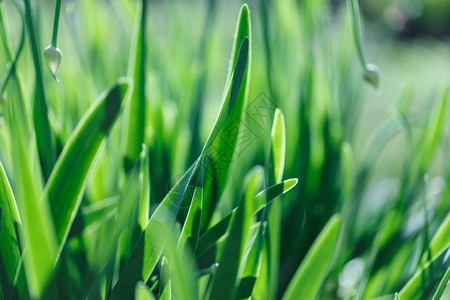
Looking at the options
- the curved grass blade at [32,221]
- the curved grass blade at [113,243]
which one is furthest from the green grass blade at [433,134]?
the curved grass blade at [32,221]

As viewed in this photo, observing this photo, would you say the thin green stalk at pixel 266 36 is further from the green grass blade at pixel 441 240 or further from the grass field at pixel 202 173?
the green grass blade at pixel 441 240

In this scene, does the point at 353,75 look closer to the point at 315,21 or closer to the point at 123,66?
the point at 315,21

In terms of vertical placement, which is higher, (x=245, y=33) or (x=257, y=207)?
(x=245, y=33)

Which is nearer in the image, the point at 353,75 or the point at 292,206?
the point at 292,206

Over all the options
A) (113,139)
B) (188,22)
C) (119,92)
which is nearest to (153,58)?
(188,22)

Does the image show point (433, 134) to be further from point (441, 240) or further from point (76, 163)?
point (76, 163)

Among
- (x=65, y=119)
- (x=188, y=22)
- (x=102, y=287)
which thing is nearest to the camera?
(x=102, y=287)
